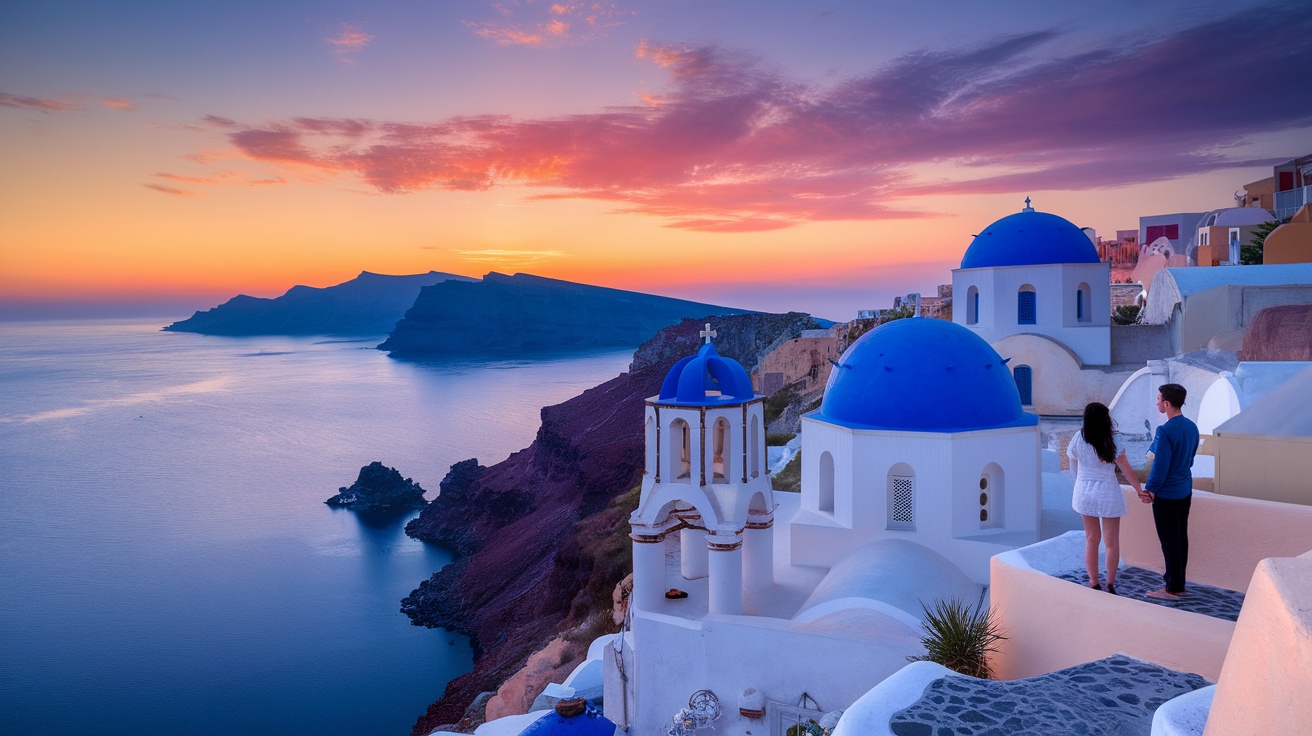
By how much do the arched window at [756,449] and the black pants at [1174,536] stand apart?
6.43 m

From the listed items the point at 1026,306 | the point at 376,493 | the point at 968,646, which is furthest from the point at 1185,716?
the point at 376,493

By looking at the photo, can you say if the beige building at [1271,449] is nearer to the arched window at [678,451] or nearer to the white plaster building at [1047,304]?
the arched window at [678,451]

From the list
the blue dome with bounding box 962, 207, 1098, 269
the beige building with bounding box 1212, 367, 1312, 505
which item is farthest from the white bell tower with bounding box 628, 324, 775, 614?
the blue dome with bounding box 962, 207, 1098, 269

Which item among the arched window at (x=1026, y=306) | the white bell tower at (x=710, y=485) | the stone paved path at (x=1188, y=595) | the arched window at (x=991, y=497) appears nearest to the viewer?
the stone paved path at (x=1188, y=595)

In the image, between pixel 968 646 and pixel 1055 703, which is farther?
pixel 968 646

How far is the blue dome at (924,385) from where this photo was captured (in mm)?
11906

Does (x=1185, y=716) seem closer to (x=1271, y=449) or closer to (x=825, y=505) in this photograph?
(x=1271, y=449)

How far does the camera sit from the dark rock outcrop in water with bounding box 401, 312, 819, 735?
26.8m

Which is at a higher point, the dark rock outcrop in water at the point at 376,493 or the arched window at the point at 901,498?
the arched window at the point at 901,498

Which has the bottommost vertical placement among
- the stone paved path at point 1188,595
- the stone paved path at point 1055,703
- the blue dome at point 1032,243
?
the stone paved path at point 1055,703

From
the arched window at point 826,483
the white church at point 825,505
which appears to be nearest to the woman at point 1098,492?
the white church at point 825,505

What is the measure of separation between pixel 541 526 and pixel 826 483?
32.8 metres

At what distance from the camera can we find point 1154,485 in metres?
5.78

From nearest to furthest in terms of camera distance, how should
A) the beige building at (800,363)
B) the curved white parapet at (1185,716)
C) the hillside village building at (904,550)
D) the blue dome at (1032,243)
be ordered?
1. the curved white parapet at (1185,716)
2. the hillside village building at (904,550)
3. the blue dome at (1032,243)
4. the beige building at (800,363)
